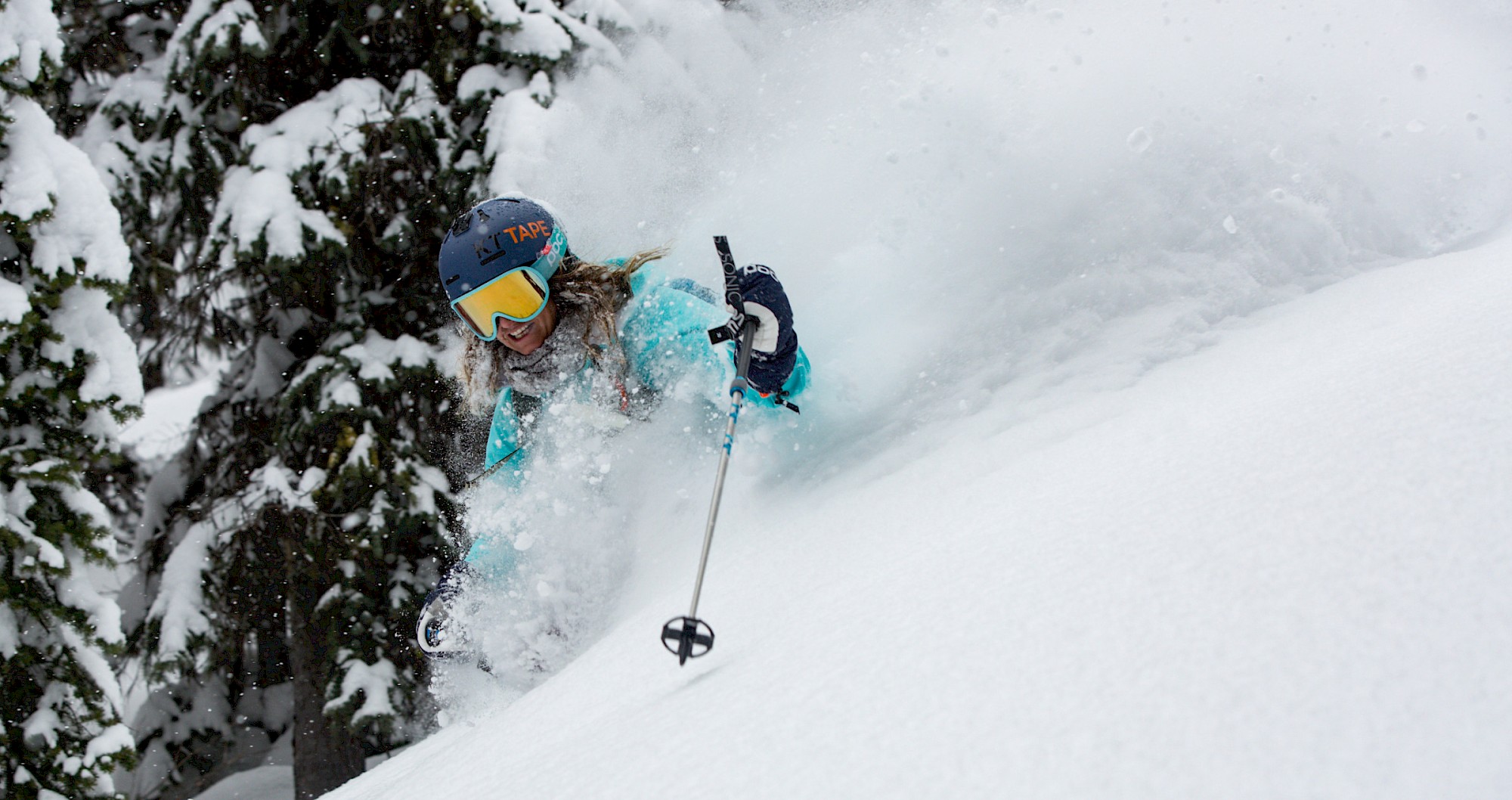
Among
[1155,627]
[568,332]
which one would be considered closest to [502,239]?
[568,332]

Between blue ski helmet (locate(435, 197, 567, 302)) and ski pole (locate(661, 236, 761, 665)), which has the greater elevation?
blue ski helmet (locate(435, 197, 567, 302))

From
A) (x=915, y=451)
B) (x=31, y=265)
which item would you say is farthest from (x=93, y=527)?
(x=915, y=451)

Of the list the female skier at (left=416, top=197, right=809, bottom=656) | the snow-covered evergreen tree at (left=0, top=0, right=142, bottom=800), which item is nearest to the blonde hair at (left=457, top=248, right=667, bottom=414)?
the female skier at (left=416, top=197, right=809, bottom=656)

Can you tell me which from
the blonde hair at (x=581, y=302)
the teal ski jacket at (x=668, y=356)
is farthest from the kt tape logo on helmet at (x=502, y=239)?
the teal ski jacket at (x=668, y=356)

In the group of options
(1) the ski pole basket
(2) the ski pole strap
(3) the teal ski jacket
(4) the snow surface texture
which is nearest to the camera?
(4) the snow surface texture

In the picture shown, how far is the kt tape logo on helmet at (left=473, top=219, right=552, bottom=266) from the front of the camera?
343 centimetres

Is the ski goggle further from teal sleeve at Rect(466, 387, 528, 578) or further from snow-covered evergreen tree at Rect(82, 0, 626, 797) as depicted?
snow-covered evergreen tree at Rect(82, 0, 626, 797)

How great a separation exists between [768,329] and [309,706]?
21.1 feet

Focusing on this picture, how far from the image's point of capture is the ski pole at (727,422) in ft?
6.95

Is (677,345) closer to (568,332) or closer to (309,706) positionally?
(568,332)

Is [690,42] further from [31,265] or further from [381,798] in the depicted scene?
[381,798]

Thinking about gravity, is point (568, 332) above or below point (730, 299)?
above

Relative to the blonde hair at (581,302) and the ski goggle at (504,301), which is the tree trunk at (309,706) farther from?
the ski goggle at (504,301)

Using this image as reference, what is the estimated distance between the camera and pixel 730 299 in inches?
117
